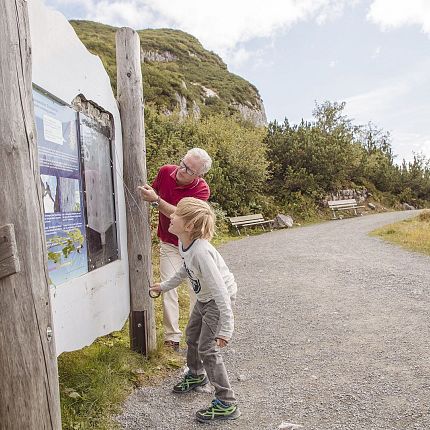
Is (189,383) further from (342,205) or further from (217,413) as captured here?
(342,205)

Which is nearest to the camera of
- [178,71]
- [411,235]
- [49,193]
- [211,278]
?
[49,193]

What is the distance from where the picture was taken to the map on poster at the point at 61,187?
8.66ft

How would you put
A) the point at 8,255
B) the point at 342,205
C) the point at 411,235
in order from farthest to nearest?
the point at 342,205 < the point at 411,235 < the point at 8,255

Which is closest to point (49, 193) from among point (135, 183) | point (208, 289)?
point (208, 289)

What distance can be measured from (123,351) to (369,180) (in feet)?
80.0

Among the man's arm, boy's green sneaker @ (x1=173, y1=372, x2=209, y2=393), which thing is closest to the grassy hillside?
the man's arm

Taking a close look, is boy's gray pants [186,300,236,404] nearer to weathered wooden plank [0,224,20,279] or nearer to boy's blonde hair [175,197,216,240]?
boy's blonde hair [175,197,216,240]

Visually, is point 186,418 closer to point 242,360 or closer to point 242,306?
point 242,360

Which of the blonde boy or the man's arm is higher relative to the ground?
the man's arm

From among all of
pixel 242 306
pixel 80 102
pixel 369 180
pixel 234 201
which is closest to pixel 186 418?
pixel 80 102

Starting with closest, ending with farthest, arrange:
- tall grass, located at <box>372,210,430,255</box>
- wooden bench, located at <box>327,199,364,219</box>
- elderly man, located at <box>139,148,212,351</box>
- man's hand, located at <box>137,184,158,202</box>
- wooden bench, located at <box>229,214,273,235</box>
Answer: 1. man's hand, located at <box>137,184,158,202</box>
2. elderly man, located at <box>139,148,212,351</box>
3. tall grass, located at <box>372,210,430,255</box>
4. wooden bench, located at <box>229,214,273,235</box>
5. wooden bench, located at <box>327,199,364,219</box>

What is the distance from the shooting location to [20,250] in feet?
6.72

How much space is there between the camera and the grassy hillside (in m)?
38.4

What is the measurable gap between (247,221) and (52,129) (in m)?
14.3
